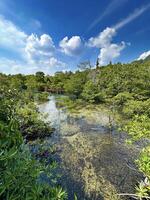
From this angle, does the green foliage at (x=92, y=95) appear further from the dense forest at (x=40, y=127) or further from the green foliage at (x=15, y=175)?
the green foliage at (x=15, y=175)

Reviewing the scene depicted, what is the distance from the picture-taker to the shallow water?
8461 mm

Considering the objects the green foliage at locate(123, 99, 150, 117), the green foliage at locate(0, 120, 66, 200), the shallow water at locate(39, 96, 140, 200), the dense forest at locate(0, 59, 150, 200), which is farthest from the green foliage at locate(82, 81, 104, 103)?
the green foliage at locate(0, 120, 66, 200)

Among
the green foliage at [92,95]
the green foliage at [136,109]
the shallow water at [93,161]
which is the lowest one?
the shallow water at [93,161]

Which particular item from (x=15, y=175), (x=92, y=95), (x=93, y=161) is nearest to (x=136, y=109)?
(x=93, y=161)

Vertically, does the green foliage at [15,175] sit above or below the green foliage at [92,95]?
below

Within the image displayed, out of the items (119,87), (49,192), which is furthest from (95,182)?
(119,87)

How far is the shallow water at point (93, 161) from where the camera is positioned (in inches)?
333

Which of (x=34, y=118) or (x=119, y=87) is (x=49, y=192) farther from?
(x=119, y=87)

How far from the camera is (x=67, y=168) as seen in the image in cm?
1003

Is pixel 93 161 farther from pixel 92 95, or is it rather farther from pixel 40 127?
pixel 92 95

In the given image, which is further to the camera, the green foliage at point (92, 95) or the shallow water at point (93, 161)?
the green foliage at point (92, 95)

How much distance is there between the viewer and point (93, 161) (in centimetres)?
1095

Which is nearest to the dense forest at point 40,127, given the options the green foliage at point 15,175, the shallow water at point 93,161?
the green foliage at point 15,175

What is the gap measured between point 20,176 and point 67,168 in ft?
25.2
